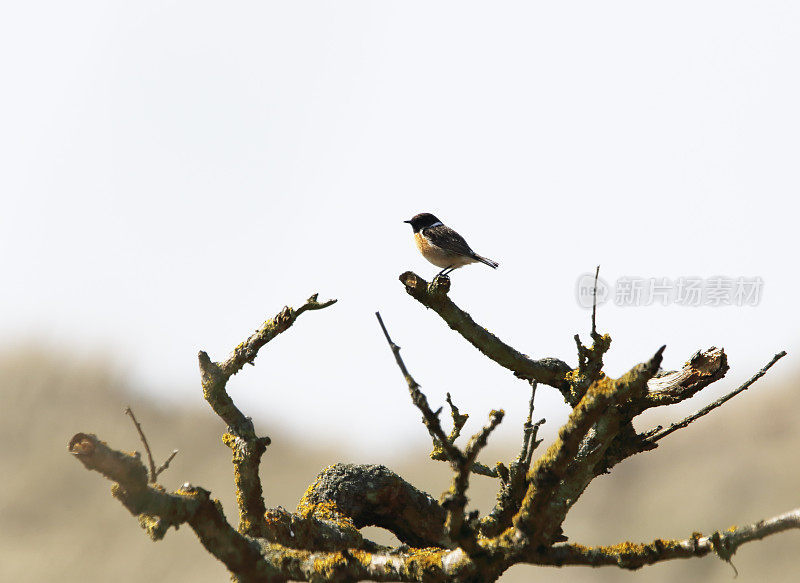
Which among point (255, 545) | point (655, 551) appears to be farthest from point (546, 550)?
point (255, 545)

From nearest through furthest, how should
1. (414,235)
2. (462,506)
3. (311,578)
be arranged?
1. (462,506)
2. (311,578)
3. (414,235)

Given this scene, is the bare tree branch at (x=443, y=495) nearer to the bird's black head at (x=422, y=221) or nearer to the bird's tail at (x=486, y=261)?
the bird's tail at (x=486, y=261)

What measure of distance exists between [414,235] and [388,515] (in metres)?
5.08

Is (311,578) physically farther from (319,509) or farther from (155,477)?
(319,509)

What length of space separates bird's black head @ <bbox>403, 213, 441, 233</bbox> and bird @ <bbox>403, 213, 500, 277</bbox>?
446mm

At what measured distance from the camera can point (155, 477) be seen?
4.91 meters

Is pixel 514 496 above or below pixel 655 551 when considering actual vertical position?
above

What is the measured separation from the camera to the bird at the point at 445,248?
10.3m

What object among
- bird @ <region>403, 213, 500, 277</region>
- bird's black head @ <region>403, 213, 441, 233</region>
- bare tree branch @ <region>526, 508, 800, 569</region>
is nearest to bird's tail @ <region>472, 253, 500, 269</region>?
bird @ <region>403, 213, 500, 277</region>

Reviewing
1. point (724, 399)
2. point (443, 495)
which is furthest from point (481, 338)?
point (443, 495)

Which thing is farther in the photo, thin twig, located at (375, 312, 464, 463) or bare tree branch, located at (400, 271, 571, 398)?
bare tree branch, located at (400, 271, 571, 398)

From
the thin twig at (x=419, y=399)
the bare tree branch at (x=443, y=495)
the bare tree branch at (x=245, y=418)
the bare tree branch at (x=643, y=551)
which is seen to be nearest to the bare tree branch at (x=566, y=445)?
the bare tree branch at (x=443, y=495)

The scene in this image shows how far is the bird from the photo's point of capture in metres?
10.3

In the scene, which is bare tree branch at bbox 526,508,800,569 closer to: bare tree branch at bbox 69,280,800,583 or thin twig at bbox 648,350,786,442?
bare tree branch at bbox 69,280,800,583
